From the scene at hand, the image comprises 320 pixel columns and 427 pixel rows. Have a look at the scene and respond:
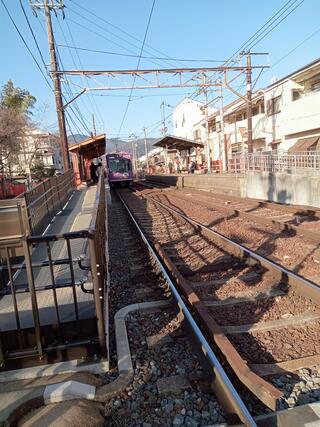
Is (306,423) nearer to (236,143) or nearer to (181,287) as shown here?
(181,287)

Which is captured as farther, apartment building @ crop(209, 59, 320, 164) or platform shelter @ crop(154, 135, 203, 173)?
platform shelter @ crop(154, 135, 203, 173)

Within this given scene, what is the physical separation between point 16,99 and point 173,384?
46086 mm

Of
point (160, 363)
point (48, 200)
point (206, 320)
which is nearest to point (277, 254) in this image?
point (206, 320)

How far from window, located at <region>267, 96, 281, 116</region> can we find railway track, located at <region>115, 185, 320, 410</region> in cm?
2575

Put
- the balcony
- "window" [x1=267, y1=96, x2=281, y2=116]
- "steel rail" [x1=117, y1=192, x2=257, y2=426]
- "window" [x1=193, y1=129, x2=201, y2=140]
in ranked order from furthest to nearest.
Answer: "window" [x1=193, y1=129, x2=201, y2=140] < "window" [x1=267, y1=96, x2=281, y2=116] < the balcony < "steel rail" [x1=117, y1=192, x2=257, y2=426]

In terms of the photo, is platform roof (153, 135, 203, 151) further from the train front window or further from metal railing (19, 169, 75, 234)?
metal railing (19, 169, 75, 234)

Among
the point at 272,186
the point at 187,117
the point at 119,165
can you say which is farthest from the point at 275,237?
the point at 187,117

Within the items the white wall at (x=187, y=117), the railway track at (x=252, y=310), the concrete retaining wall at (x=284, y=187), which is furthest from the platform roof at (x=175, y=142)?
the railway track at (x=252, y=310)

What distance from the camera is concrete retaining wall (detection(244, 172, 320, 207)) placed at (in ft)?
45.4

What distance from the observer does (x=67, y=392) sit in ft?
10.4

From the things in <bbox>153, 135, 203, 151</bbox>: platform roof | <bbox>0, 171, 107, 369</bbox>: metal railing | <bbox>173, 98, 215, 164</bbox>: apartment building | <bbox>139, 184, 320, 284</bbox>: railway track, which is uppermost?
<bbox>173, 98, 215, 164</bbox>: apartment building

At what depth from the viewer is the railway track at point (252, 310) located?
11.4 feet

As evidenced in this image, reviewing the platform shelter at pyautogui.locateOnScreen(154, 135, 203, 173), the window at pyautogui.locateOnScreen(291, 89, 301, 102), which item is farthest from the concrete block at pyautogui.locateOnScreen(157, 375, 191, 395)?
the platform shelter at pyautogui.locateOnScreen(154, 135, 203, 173)

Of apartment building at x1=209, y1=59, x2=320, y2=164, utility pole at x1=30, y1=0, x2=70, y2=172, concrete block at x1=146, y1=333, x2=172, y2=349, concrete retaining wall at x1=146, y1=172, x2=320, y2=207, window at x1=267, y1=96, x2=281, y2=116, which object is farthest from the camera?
window at x1=267, y1=96, x2=281, y2=116
